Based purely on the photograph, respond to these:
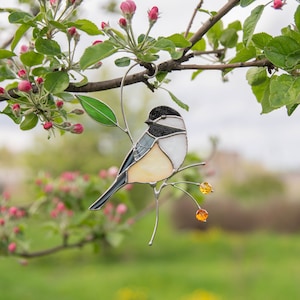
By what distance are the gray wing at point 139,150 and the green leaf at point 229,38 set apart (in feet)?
0.87

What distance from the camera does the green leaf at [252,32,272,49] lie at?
797mm

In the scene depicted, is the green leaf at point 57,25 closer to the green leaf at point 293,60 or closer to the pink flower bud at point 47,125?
the pink flower bud at point 47,125

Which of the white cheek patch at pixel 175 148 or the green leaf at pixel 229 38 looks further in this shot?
the green leaf at pixel 229 38

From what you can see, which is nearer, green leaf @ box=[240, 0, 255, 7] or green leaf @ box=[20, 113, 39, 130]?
green leaf @ box=[240, 0, 255, 7]

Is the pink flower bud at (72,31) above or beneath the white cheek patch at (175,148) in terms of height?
above

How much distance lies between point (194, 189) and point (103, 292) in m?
6.27

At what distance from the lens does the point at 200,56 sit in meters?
1.01

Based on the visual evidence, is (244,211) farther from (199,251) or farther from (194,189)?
(194,189)

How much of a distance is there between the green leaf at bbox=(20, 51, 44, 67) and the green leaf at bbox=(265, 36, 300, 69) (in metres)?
0.31

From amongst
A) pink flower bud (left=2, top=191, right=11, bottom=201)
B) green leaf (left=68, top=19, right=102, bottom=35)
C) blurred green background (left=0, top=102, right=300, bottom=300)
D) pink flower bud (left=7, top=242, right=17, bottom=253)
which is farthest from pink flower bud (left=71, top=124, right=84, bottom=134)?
blurred green background (left=0, top=102, right=300, bottom=300)

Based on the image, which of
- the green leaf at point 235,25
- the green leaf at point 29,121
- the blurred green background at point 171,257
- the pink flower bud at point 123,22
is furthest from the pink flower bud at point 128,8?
the blurred green background at point 171,257

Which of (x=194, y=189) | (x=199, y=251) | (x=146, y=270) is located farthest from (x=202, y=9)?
(x=199, y=251)

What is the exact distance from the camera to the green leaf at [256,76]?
91 cm

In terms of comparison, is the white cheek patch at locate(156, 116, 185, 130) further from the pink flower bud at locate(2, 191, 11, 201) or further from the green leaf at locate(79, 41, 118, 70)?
the pink flower bud at locate(2, 191, 11, 201)
